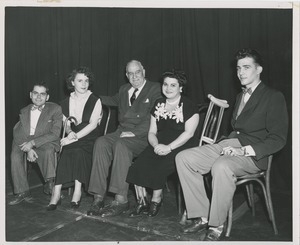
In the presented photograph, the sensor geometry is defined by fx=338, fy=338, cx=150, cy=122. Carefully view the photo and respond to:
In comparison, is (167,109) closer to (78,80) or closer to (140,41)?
(78,80)

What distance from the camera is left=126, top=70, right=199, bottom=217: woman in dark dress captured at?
2.69 metres

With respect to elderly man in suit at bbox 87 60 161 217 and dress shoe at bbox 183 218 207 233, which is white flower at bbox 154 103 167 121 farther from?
dress shoe at bbox 183 218 207 233

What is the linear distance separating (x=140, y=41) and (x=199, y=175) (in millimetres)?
2088

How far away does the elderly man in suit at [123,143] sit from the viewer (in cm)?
285

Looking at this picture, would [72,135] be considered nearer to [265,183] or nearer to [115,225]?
[115,225]

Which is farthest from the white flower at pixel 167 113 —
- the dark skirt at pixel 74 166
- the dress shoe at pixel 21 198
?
the dress shoe at pixel 21 198

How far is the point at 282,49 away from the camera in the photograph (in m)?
3.29

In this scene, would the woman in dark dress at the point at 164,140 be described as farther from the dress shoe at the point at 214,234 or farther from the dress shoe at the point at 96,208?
the dress shoe at the point at 214,234

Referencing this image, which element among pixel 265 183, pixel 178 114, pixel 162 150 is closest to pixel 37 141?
pixel 162 150

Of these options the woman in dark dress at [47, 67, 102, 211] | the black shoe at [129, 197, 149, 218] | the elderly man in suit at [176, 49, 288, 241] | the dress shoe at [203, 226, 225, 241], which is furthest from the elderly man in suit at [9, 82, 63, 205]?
the dress shoe at [203, 226, 225, 241]

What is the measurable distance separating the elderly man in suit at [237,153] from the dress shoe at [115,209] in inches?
24.4

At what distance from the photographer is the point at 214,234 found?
2316mm

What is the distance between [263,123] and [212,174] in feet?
1.80
